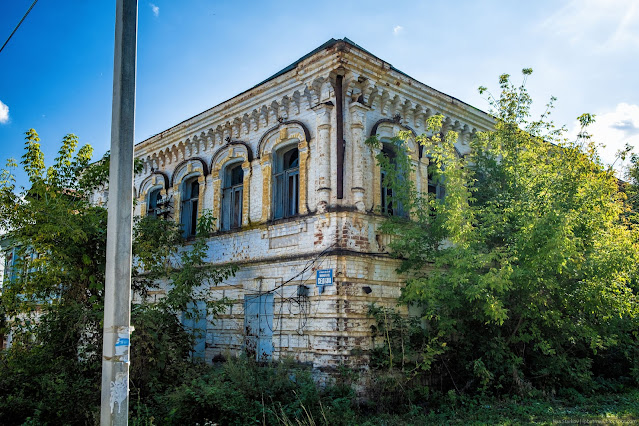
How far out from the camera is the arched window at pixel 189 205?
15.6 m

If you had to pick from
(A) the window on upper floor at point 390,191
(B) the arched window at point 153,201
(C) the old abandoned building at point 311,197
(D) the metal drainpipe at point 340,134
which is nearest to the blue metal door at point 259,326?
(C) the old abandoned building at point 311,197

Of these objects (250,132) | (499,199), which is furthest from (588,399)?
(250,132)

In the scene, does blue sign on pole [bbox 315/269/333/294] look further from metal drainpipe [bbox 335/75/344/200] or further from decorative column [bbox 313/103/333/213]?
metal drainpipe [bbox 335/75/344/200]

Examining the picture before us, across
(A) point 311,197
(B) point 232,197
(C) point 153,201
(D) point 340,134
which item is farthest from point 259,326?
(C) point 153,201

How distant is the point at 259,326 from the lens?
12.2m

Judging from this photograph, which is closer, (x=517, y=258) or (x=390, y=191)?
(x=517, y=258)

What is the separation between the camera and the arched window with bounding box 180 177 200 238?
15.6 m

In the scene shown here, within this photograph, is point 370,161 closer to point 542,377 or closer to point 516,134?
point 516,134

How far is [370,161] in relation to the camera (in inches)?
460

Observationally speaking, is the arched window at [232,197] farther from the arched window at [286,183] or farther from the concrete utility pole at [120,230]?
the concrete utility pole at [120,230]

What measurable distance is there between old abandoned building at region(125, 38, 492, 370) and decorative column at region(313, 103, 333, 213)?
0.02m

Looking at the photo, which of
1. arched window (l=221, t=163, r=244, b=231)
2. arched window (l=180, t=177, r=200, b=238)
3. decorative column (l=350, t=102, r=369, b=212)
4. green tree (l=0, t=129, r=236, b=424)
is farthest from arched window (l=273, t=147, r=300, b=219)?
arched window (l=180, t=177, r=200, b=238)

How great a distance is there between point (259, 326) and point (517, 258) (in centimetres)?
604

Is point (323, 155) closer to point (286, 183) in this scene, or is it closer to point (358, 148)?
point (358, 148)
